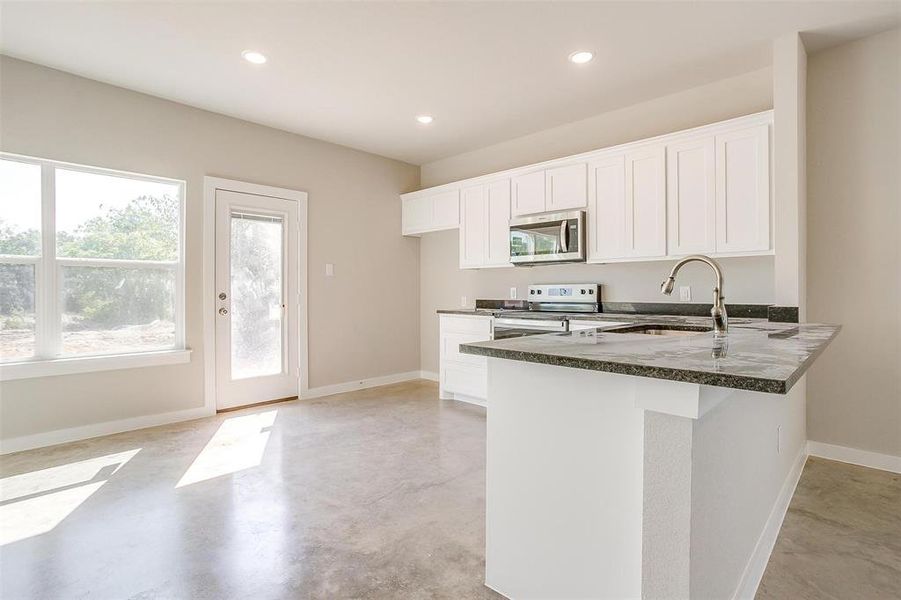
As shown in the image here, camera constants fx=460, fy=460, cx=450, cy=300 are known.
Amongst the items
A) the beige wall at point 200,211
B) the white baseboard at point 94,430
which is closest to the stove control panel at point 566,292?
the beige wall at point 200,211

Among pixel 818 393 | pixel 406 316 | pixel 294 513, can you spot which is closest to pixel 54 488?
pixel 294 513

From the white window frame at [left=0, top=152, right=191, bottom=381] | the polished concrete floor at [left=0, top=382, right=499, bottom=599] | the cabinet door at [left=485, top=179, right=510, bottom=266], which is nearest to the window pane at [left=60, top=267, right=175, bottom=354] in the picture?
the white window frame at [left=0, top=152, right=191, bottom=381]

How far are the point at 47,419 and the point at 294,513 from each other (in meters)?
2.36

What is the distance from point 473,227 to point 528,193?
74 centimetres

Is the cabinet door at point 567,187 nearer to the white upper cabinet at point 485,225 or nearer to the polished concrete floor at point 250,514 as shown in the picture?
the white upper cabinet at point 485,225

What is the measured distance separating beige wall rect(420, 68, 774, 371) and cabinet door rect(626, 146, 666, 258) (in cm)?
32

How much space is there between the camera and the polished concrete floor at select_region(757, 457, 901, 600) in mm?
1729

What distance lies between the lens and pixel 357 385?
520cm

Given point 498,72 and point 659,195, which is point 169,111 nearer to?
point 498,72

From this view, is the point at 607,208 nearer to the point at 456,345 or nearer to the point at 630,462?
the point at 456,345

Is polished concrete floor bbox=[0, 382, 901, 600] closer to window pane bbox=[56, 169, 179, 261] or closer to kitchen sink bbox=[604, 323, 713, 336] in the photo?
kitchen sink bbox=[604, 323, 713, 336]

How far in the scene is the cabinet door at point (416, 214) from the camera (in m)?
5.35

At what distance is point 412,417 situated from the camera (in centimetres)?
404

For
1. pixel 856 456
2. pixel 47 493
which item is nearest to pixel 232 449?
pixel 47 493
